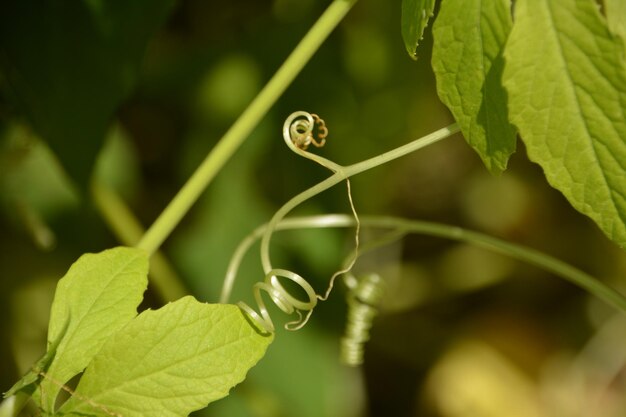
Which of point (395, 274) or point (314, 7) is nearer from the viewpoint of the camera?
point (314, 7)

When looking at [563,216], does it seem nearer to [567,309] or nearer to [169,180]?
[567,309]

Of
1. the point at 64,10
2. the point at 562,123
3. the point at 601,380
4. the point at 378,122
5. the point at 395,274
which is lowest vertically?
the point at 601,380

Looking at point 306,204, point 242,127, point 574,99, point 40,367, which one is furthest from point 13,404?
point 306,204

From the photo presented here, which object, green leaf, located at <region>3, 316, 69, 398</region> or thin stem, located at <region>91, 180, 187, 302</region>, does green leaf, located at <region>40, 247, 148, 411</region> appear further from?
thin stem, located at <region>91, 180, 187, 302</region>

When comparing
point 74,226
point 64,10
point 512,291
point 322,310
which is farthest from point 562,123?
point 512,291

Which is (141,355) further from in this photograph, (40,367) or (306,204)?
(306,204)

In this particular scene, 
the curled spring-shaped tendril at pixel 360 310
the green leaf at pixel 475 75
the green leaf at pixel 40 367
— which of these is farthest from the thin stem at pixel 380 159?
the curled spring-shaped tendril at pixel 360 310

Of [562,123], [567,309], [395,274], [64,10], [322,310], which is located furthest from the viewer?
[567,309]
